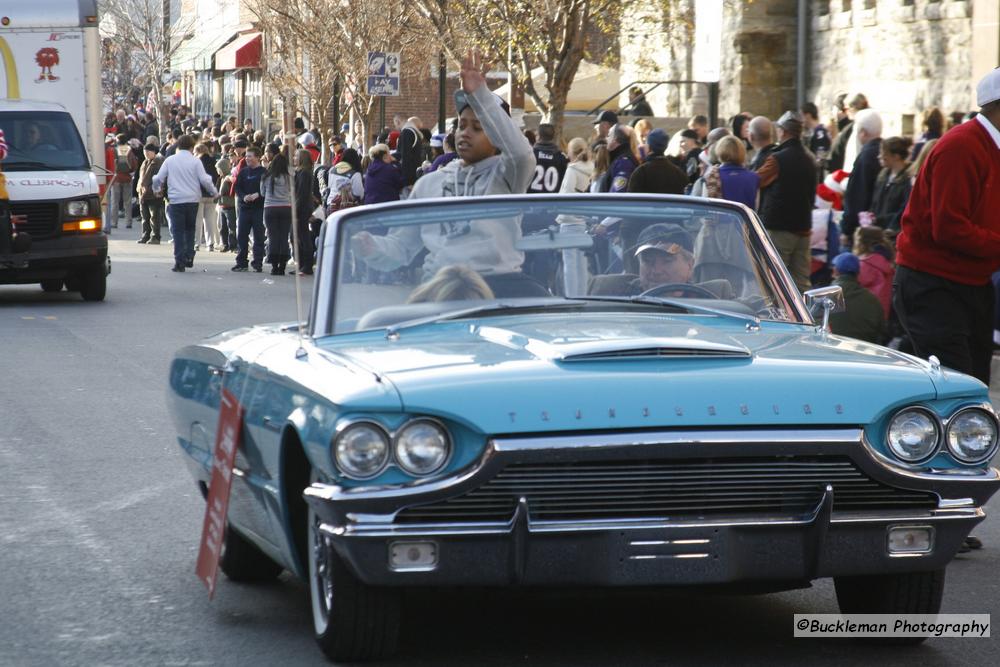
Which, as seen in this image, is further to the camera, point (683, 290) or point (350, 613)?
point (683, 290)

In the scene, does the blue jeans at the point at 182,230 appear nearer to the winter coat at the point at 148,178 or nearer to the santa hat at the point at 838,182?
the winter coat at the point at 148,178

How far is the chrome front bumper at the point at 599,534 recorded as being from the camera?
4492 mm

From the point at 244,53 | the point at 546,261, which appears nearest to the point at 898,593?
the point at 546,261

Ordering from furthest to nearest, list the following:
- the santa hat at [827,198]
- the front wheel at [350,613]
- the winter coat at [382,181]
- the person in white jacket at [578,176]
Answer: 1. the winter coat at [382,181]
2. the person in white jacket at [578,176]
3. the santa hat at [827,198]
4. the front wheel at [350,613]

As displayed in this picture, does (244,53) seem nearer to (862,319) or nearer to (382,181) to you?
(382,181)

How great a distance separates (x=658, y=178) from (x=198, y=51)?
52983 mm

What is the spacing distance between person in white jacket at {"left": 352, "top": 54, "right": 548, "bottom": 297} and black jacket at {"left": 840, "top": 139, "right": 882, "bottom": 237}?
6.86 m

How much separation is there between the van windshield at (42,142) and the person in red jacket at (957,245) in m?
13.7

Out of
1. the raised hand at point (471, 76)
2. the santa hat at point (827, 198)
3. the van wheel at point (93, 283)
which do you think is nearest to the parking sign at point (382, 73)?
the van wheel at point (93, 283)

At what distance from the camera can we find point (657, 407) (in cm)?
458

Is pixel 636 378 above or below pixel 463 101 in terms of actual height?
below

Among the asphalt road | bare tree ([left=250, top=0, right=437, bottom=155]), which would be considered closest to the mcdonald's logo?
the asphalt road

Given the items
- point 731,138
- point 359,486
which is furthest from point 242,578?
point 731,138

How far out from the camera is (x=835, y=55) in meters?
30.5
